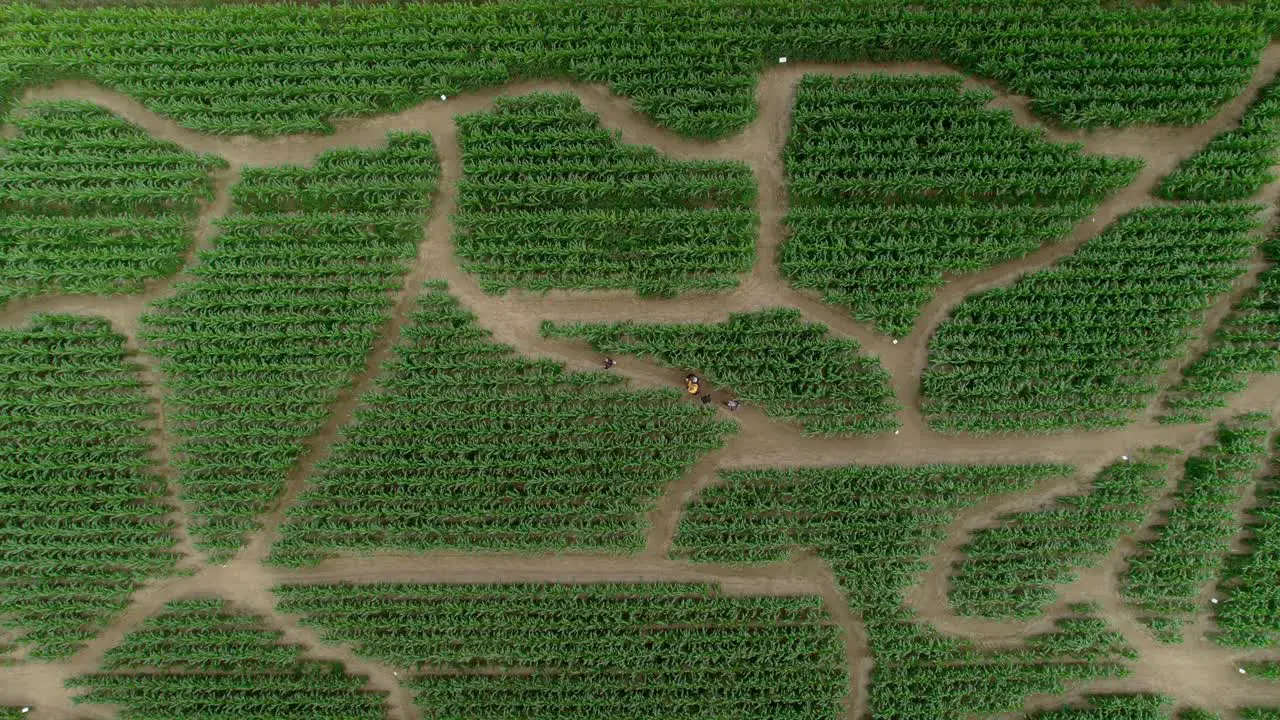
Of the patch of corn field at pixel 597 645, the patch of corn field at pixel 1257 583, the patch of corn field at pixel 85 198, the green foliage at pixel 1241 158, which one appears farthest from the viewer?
the patch of corn field at pixel 597 645

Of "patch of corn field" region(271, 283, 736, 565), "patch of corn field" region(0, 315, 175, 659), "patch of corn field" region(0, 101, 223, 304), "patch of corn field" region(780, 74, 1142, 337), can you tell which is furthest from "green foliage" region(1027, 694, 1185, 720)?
"patch of corn field" region(0, 101, 223, 304)

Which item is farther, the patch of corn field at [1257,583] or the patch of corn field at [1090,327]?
the patch of corn field at [1257,583]

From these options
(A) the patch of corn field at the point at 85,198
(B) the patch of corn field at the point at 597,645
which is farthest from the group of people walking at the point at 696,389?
(A) the patch of corn field at the point at 85,198

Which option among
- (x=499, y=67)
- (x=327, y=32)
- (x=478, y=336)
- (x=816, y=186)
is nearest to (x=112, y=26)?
(x=327, y=32)

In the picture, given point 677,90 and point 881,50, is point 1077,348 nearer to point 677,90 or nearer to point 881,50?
point 881,50

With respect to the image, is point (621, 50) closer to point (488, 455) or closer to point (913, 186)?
point (913, 186)

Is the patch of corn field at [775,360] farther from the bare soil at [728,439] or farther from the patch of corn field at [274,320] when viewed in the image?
the patch of corn field at [274,320]
